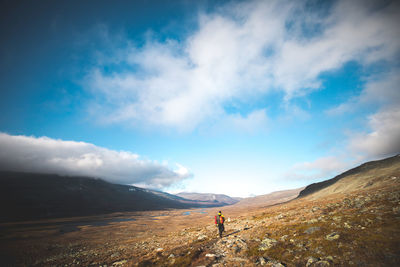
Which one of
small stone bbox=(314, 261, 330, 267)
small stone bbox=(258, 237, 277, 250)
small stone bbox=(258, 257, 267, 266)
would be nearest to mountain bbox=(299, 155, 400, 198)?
small stone bbox=(258, 237, 277, 250)

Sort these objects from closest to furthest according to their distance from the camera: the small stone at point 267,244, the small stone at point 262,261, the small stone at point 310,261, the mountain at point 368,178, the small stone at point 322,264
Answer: the small stone at point 322,264 < the small stone at point 310,261 < the small stone at point 262,261 < the small stone at point 267,244 < the mountain at point 368,178

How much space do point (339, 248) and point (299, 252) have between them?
9.16 feet

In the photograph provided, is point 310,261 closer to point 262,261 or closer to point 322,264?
point 322,264

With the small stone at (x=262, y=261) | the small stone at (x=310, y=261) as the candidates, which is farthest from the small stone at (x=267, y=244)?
the small stone at (x=310, y=261)

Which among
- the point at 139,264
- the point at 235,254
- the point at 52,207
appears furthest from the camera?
the point at 52,207

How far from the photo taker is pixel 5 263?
28203mm

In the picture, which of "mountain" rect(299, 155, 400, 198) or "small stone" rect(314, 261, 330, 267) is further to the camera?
"mountain" rect(299, 155, 400, 198)

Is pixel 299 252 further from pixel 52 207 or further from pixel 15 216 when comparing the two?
pixel 52 207

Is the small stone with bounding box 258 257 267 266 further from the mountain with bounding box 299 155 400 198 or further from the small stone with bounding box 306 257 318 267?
the mountain with bounding box 299 155 400 198

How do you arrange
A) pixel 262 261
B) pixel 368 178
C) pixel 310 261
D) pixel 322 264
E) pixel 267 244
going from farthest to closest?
pixel 368 178 < pixel 267 244 < pixel 262 261 < pixel 310 261 < pixel 322 264

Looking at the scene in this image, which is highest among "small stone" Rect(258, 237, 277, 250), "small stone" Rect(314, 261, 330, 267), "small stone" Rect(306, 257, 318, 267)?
"small stone" Rect(314, 261, 330, 267)

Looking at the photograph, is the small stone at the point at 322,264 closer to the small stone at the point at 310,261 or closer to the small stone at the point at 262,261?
the small stone at the point at 310,261

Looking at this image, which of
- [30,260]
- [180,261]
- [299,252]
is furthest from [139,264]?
[30,260]

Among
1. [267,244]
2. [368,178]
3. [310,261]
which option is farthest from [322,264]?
[368,178]
